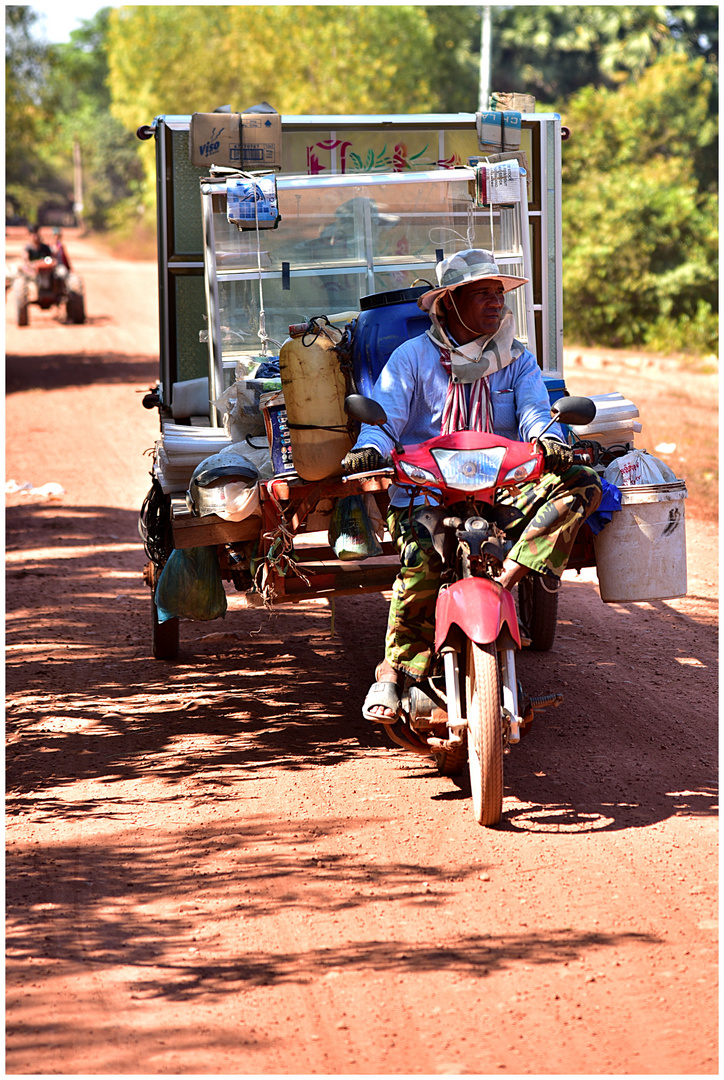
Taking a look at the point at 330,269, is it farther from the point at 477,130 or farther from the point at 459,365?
the point at 459,365

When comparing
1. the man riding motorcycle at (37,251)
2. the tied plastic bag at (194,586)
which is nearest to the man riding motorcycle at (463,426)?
the tied plastic bag at (194,586)

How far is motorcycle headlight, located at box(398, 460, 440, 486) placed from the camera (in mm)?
4211

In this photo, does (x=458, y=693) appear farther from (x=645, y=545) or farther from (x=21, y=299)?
(x=21, y=299)

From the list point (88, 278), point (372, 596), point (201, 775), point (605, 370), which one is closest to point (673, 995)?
point (201, 775)

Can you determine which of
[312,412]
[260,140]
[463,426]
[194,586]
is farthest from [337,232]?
[194,586]

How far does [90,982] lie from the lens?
Answer: 339 centimetres

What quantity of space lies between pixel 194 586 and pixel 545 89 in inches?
1752

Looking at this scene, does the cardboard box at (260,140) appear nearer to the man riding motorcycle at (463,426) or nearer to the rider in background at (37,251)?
the man riding motorcycle at (463,426)

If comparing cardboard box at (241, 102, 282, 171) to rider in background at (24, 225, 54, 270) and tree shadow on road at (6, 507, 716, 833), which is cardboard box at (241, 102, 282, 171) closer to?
tree shadow on road at (6, 507, 716, 833)

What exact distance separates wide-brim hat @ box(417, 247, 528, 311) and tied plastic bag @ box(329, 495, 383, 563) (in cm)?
87

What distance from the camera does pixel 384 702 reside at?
4441mm

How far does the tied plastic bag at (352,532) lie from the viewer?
15.5 feet

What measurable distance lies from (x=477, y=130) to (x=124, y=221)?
161ft

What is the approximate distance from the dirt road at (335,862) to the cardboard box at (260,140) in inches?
108
